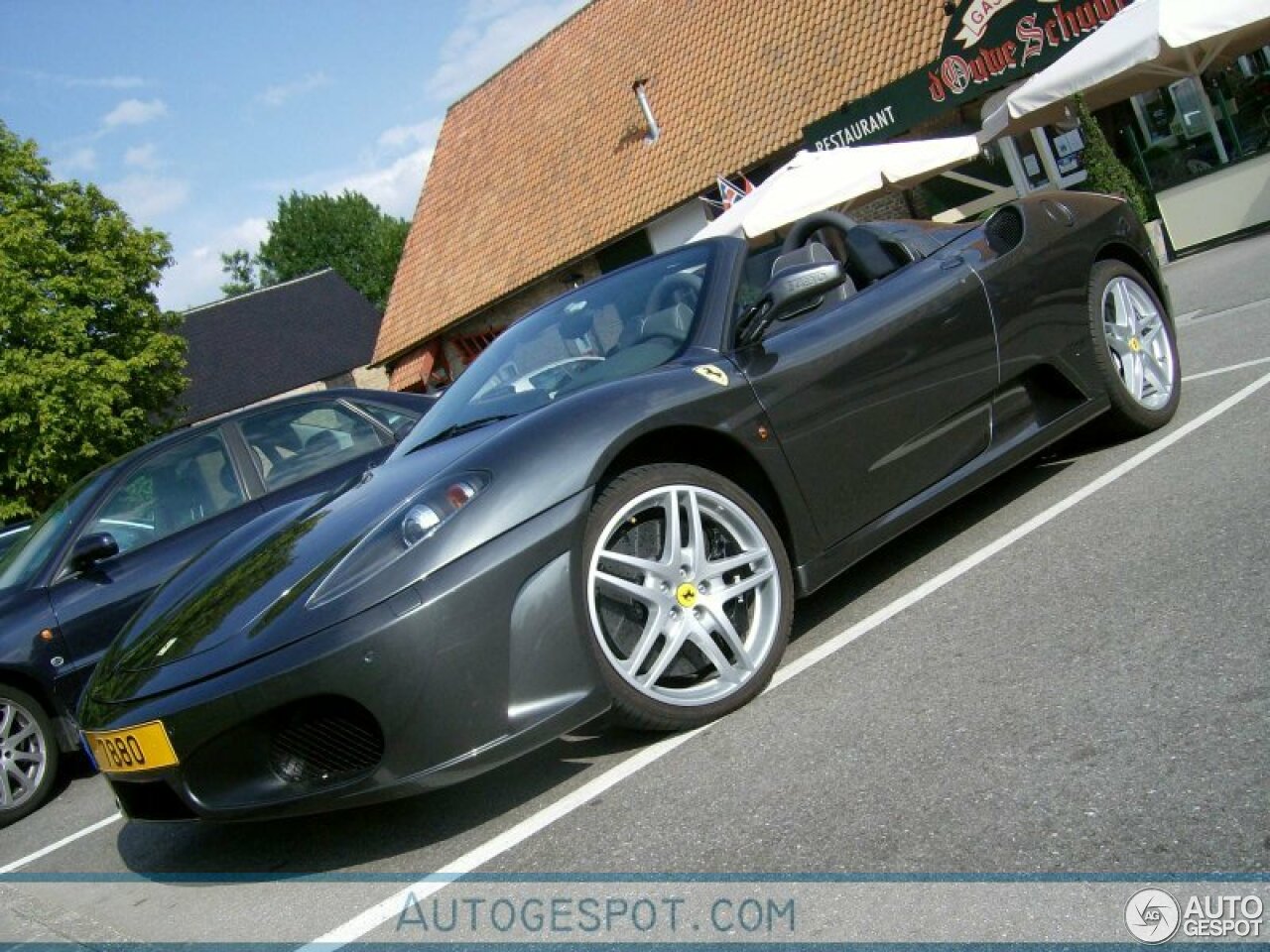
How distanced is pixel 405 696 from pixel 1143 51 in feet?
42.4

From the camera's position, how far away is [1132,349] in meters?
5.62

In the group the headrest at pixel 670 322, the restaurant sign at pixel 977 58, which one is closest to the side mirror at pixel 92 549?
the headrest at pixel 670 322

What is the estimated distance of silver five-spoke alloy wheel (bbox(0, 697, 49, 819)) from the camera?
5906mm

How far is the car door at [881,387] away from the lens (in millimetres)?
A: 4125

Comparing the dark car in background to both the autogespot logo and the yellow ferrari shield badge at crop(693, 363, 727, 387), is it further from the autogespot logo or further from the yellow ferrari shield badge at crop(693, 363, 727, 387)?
the autogespot logo

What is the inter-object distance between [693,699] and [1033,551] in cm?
149

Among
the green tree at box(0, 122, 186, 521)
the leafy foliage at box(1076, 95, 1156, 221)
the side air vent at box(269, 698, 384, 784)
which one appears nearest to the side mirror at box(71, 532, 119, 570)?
the side air vent at box(269, 698, 384, 784)

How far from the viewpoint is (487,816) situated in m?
3.60

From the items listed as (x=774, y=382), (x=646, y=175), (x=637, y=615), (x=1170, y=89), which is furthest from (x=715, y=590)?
(x=646, y=175)

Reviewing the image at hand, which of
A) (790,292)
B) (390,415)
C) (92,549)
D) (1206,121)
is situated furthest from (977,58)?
(790,292)

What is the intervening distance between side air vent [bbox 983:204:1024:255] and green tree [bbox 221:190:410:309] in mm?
78193

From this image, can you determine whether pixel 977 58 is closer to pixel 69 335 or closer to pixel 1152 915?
pixel 1152 915

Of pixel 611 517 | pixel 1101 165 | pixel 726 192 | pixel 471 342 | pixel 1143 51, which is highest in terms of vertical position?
pixel 726 192

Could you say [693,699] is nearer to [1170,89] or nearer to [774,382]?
[774,382]
